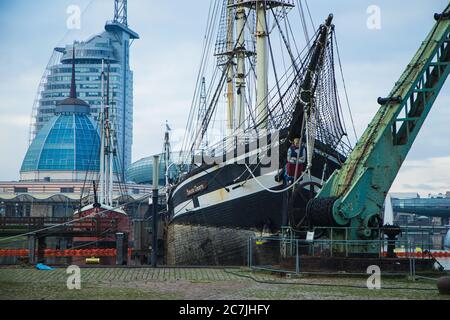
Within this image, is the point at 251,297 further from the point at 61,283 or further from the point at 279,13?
the point at 279,13

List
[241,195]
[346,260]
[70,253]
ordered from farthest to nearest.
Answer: [70,253]
[241,195]
[346,260]

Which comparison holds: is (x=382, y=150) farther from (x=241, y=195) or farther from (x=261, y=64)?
(x=261, y=64)

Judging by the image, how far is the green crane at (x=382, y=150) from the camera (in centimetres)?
2172

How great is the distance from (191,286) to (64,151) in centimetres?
18127

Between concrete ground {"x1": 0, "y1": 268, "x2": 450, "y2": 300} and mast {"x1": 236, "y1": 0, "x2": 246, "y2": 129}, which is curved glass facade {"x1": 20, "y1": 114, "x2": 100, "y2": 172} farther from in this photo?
concrete ground {"x1": 0, "y1": 268, "x2": 450, "y2": 300}

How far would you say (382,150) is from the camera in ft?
74.0

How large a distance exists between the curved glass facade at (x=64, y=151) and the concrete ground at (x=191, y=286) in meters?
170

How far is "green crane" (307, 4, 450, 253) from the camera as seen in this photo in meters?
21.7

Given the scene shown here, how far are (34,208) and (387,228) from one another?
12615 centimetres

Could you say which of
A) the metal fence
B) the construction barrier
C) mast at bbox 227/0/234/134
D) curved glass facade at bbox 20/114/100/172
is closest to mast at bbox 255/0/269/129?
mast at bbox 227/0/234/134

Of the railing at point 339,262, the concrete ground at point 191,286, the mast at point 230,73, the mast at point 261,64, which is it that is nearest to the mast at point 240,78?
the mast at point 230,73

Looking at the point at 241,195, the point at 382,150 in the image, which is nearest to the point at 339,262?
the point at 382,150

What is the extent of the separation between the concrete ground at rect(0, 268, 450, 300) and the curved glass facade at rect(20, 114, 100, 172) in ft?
559
